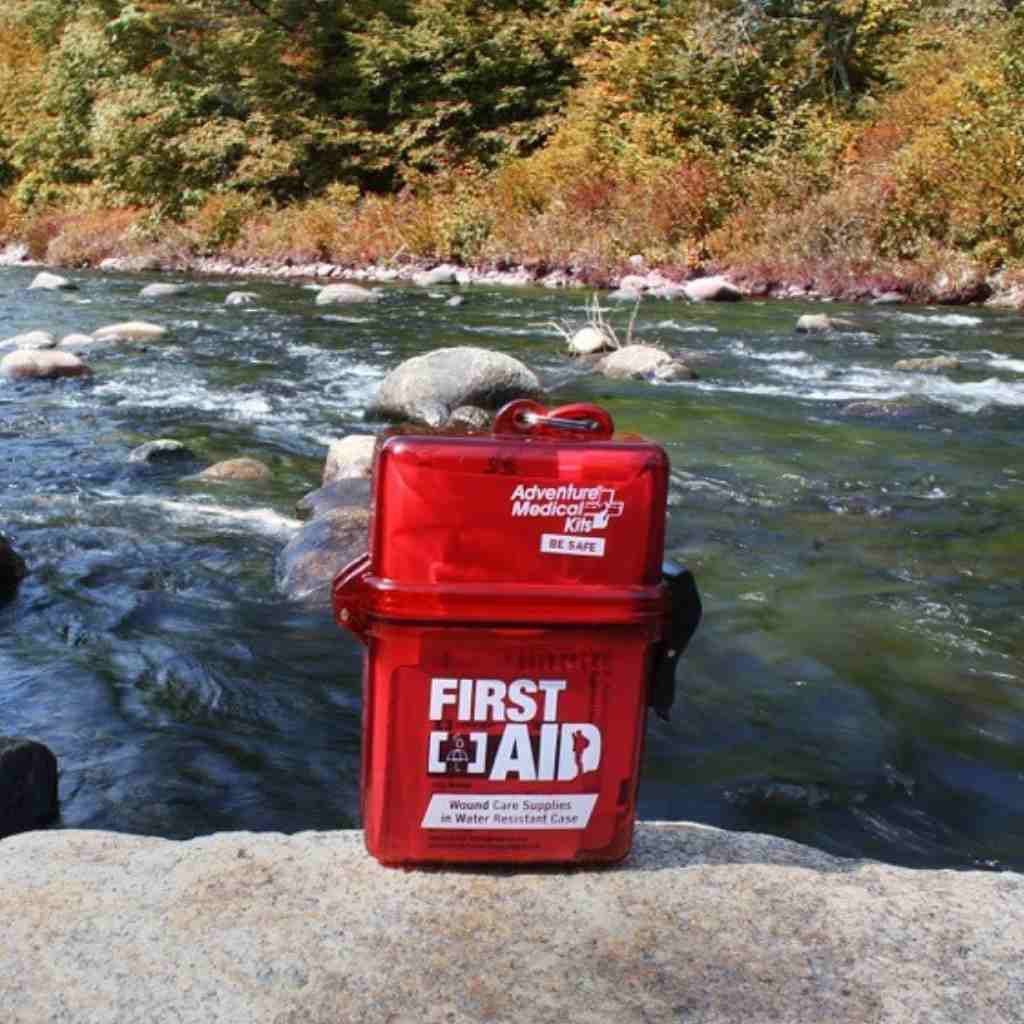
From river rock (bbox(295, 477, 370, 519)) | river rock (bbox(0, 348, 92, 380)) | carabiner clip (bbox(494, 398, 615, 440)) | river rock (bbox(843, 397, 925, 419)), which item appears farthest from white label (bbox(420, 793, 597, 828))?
river rock (bbox(0, 348, 92, 380))

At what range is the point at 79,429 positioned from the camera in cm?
893

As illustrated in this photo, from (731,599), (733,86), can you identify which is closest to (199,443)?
(731,599)

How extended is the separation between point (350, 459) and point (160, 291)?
12941 millimetres

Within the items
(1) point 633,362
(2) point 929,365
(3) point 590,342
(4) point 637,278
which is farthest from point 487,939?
(4) point 637,278

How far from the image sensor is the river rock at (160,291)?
18547 mm

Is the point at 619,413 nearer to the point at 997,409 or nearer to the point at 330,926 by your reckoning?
the point at 997,409

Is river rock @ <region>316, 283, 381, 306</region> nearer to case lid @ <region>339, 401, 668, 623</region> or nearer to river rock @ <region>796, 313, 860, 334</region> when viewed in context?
river rock @ <region>796, 313, 860, 334</region>

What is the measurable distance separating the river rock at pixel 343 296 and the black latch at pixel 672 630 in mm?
15128

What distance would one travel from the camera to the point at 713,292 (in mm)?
16875

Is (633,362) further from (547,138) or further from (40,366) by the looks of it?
(547,138)

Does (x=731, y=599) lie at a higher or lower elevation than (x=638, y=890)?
lower

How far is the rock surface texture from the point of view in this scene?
6.34ft

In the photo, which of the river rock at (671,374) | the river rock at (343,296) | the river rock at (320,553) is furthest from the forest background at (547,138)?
the river rock at (320,553)

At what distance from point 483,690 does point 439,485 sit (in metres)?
0.35
